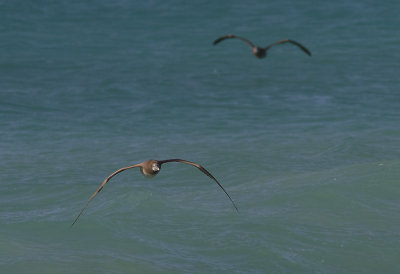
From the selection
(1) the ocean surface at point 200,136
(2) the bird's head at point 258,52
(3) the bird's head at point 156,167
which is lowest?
(1) the ocean surface at point 200,136

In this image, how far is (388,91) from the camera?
29203 mm

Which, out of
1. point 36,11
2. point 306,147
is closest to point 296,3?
point 36,11

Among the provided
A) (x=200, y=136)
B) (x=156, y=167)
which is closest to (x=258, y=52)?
(x=200, y=136)

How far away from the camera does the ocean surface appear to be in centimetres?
1372

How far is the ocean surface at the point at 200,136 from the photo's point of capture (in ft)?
45.0

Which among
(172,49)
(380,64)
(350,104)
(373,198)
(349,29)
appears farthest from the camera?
(349,29)

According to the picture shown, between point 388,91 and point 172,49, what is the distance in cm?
1281

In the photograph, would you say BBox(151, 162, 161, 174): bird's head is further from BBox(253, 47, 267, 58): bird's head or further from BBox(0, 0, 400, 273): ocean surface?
BBox(253, 47, 267, 58): bird's head

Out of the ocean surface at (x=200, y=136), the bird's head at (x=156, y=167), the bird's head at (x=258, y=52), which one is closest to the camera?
the bird's head at (x=156, y=167)

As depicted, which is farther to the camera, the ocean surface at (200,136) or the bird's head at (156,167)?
the ocean surface at (200,136)

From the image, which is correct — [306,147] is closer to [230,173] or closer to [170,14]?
[230,173]

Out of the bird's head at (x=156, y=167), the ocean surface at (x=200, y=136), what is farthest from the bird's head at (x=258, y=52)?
the bird's head at (x=156, y=167)

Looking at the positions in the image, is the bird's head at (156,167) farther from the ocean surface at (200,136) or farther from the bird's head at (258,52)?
the bird's head at (258,52)

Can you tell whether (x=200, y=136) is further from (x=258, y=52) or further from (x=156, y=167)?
(x=156, y=167)
